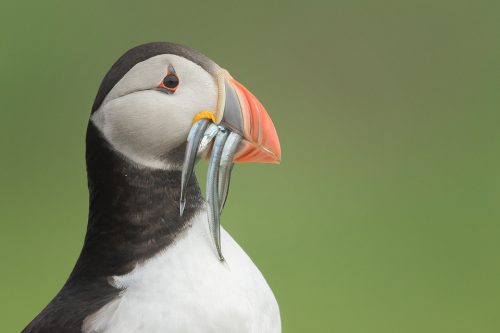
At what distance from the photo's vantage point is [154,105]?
5.72 ft

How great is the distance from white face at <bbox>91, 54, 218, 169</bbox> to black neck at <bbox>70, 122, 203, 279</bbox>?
0.05 meters

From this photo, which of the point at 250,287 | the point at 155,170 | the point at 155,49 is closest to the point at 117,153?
the point at 155,170

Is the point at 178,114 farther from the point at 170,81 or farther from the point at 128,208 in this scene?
the point at 128,208

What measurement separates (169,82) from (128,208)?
25 centimetres

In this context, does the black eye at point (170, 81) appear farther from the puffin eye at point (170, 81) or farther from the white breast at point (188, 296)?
the white breast at point (188, 296)

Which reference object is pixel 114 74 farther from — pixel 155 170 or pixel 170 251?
pixel 170 251

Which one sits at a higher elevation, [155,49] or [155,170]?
[155,49]

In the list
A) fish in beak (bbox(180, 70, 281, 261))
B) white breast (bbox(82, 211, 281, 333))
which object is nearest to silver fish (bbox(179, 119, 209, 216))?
fish in beak (bbox(180, 70, 281, 261))

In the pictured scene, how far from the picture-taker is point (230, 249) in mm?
1921

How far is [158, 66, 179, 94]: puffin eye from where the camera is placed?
1.75 meters

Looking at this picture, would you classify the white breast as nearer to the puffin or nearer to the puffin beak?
the puffin

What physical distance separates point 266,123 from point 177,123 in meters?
0.17

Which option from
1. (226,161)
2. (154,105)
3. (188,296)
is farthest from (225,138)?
(188,296)

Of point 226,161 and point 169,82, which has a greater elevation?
point 169,82
